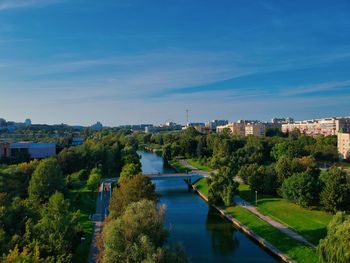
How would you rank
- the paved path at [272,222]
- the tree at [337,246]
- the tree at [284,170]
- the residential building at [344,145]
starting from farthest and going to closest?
1. the residential building at [344,145]
2. the tree at [284,170]
3. the paved path at [272,222]
4. the tree at [337,246]

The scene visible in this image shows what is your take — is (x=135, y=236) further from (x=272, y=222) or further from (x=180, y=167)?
(x=180, y=167)

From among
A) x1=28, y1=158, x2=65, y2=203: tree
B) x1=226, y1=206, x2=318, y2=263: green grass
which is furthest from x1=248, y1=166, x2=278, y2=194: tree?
x1=28, y1=158, x2=65, y2=203: tree

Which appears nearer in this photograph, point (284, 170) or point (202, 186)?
point (284, 170)

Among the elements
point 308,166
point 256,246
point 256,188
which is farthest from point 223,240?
point 308,166

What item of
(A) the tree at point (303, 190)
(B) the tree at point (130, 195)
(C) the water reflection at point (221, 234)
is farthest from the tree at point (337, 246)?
(A) the tree at point (303, 190)

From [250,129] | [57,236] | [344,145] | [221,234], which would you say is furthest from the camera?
[250,129]

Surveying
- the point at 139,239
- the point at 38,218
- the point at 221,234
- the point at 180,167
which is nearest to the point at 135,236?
the point at 139,239

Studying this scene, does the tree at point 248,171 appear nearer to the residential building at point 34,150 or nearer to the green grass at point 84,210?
the green grass at point 84,210
